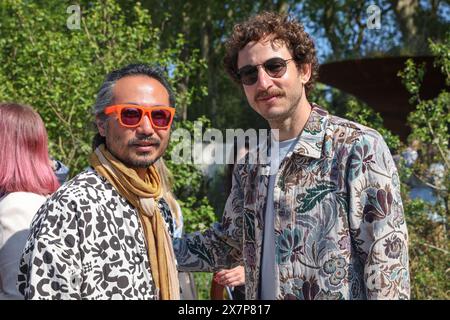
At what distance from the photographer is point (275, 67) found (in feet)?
10.5

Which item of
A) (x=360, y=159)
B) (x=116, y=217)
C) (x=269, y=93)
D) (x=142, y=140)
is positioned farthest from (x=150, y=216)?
(x=360, y=159)

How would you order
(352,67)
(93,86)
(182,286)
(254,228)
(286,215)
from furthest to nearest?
(352,67), (93,86), (182,286), (254,228), (286,215)

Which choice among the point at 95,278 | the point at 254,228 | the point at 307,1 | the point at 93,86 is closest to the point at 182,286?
the point at 254,228

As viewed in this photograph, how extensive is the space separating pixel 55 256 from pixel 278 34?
126 cm

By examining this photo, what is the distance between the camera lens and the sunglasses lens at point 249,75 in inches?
126

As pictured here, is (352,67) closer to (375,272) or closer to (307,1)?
(307,1)

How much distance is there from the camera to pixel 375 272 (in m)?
2.86

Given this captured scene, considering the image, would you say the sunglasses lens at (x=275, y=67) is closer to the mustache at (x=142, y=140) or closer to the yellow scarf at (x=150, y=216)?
the mustache at (x=142, y=140)

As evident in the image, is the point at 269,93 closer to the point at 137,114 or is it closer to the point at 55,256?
the point at 137,114

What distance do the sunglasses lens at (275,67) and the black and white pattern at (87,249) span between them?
29.9 inches

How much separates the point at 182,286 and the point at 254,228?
237 cm
